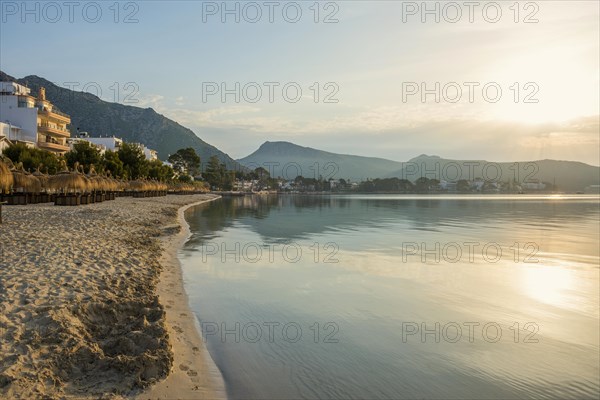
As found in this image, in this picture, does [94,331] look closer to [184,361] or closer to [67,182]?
[184,361]

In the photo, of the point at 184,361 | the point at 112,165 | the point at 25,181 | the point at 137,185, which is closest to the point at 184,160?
the point at 137,185

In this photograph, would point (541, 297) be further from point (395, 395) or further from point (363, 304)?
point (395, 395)

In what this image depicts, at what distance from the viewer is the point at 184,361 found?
533 centimetres

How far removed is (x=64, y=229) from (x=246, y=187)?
17036cm

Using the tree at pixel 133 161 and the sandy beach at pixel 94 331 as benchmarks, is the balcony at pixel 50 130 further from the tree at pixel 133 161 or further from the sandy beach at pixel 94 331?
the sandy beach at pixel 94 331

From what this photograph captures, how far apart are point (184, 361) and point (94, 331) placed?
1313mm

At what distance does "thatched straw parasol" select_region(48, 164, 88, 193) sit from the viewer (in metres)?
27.5

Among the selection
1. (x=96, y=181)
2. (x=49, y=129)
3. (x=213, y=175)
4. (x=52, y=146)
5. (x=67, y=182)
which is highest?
(x=49, y=129)

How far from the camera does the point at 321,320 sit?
7.76 meters

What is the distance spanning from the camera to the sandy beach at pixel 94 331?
4.27m

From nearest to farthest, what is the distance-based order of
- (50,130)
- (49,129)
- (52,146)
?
(52,146)
(49,129)
(50,130)

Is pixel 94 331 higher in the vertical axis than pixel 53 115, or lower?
lower

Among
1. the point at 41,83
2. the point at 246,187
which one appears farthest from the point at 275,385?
the point at 41,83

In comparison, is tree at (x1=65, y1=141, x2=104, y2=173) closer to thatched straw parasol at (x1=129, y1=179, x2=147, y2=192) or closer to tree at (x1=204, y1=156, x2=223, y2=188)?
thatched straw parasol at (x1=129, y1=179, x2=147, y2=192)
